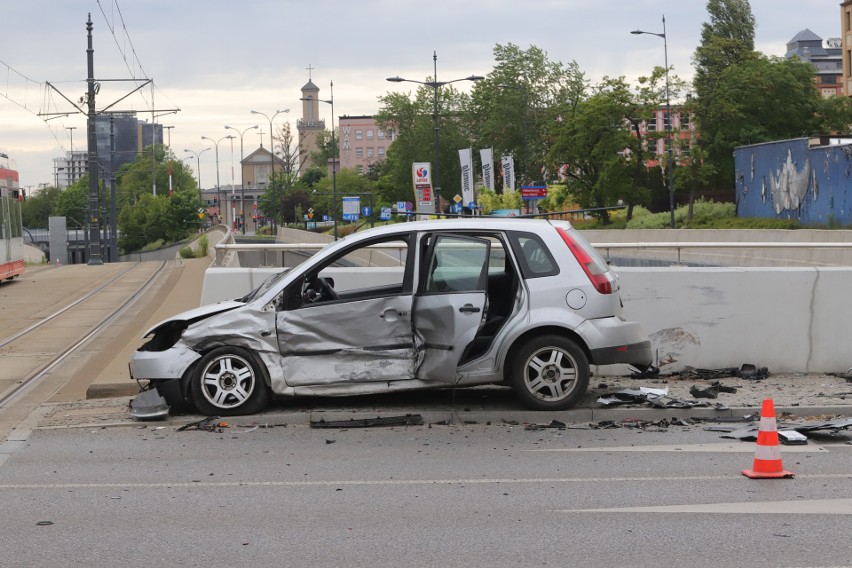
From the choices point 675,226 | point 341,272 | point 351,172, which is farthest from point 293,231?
point 351,172

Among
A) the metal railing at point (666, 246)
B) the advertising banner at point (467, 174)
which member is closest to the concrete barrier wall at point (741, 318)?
the metal railing at point (666, 246)

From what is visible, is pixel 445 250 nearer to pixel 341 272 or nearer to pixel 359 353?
pixel 359 353

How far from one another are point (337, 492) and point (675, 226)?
5156cm

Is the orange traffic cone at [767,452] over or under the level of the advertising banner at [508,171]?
under

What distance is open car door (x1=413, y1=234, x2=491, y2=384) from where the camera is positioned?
926cm

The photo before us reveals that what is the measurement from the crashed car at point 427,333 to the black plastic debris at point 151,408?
9cm

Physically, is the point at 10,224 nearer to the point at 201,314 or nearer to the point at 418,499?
the point at 201,314

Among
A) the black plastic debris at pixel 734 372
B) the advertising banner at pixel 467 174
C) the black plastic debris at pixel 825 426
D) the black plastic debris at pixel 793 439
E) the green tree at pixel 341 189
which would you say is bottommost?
the black plastic debris at pixel 793 439

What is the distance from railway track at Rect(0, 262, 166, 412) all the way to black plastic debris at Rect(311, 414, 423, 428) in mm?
3316

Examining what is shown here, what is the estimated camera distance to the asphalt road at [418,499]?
5500mm

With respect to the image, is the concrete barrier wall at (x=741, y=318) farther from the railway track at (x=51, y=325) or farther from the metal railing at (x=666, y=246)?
the railway track at (x=51, y=325)

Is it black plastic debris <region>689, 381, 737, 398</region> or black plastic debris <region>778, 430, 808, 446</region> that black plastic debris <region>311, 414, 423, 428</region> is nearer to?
black plastic debris <region>689, 381, 737, 398</region>

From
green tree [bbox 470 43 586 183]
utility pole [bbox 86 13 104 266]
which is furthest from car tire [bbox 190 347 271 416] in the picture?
green tree [bbox 470 43 586 183]

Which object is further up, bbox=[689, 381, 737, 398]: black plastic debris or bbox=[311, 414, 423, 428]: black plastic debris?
bbox=[689, 381, 737, 398]: black plastic debris
